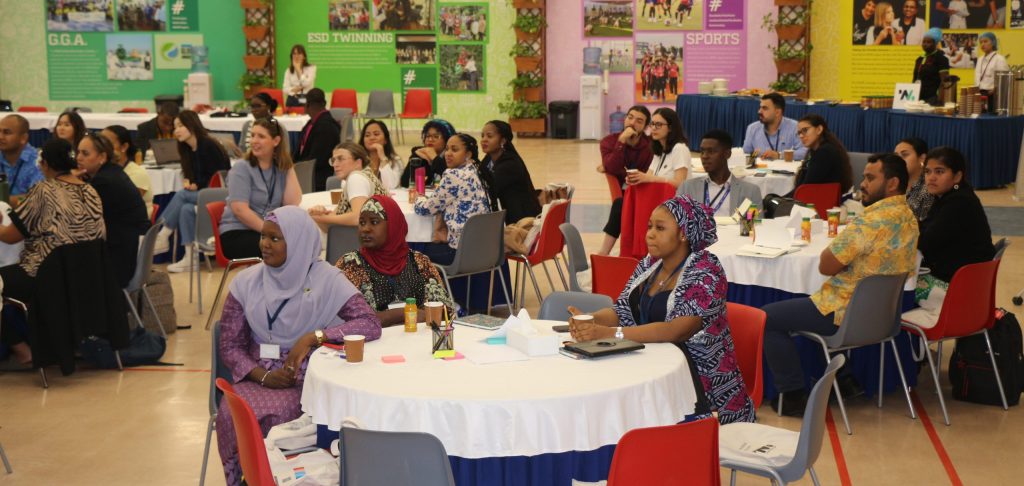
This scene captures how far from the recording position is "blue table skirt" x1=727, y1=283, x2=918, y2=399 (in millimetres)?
5812

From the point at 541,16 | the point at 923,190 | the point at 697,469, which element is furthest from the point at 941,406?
the point at 541,16

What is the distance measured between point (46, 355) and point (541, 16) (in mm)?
14258

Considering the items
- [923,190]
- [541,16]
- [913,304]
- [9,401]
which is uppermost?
[541,16]

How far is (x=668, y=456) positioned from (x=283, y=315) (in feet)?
5.78

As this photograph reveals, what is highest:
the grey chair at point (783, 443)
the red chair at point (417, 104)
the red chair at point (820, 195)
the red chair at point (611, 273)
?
the red chair at point (417, 104)

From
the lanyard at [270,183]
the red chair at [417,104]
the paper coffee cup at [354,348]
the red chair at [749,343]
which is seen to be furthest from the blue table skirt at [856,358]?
the red chair at [417,104]

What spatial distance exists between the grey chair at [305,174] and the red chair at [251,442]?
22.2ft

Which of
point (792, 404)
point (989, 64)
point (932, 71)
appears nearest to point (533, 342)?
point (792, 404)

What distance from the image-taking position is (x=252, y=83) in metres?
19.6

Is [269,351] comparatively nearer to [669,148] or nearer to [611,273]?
[611,273]

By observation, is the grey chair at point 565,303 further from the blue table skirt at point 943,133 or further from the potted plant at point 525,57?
the potted plant at point 525,57

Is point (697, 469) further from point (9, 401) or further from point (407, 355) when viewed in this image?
point (9, 401)

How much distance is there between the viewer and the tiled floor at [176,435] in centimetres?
494

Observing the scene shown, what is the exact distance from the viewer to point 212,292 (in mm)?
8562
